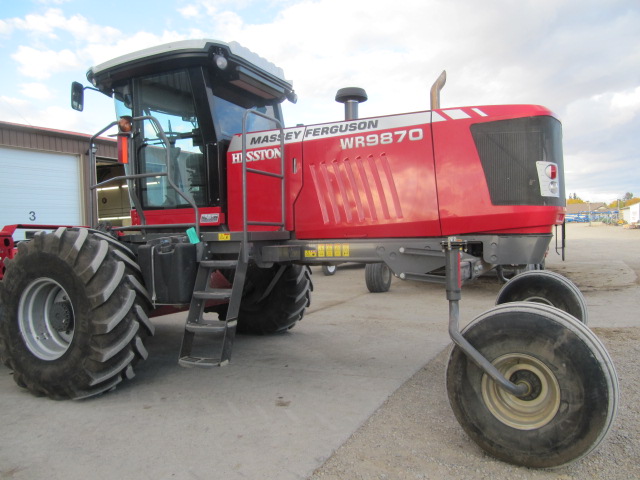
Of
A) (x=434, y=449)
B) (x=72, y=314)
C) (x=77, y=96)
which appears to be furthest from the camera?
(x=77, y=96)

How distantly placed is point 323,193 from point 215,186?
100 cm

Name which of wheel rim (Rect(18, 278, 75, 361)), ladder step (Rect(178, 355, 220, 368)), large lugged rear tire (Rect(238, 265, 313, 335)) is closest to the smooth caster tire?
large lugged rear tire (Rect(238, 265, 313, 335))

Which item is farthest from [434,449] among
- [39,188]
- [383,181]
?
[39,188]

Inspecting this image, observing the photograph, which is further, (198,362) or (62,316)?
(62,316)

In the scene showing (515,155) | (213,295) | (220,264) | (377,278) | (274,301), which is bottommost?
(377,278)

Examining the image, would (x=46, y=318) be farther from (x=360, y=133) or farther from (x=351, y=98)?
(x=351, y=98)

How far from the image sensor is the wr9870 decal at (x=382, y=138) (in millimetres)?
3619

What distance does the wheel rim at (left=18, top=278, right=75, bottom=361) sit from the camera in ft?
13.2

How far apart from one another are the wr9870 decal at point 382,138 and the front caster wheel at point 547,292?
5.56ft

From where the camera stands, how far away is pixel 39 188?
1234 cm

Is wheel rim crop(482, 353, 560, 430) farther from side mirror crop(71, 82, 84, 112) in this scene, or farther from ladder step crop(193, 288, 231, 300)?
side mirror crop(71, 82, 84, 112)

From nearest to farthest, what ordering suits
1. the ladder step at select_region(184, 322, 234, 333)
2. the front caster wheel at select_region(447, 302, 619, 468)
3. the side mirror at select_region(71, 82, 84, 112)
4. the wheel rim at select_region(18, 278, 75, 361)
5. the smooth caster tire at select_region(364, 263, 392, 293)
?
1. the front caster wheel at select_region(447, 302, 619, 468)
2. the ladder step at select_region(184, 322, 234, 333)
3. the wheel rim at select_region(18, 278, 75, 361)
4. the side mirror at select_region(71, 82, 84, 112)
5. the smooth caster tire at select_region(364, 263, 392, 293)

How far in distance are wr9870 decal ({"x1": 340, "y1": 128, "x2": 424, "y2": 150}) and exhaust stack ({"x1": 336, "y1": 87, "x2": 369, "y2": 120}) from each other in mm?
405

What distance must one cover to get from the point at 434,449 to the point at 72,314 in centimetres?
309
